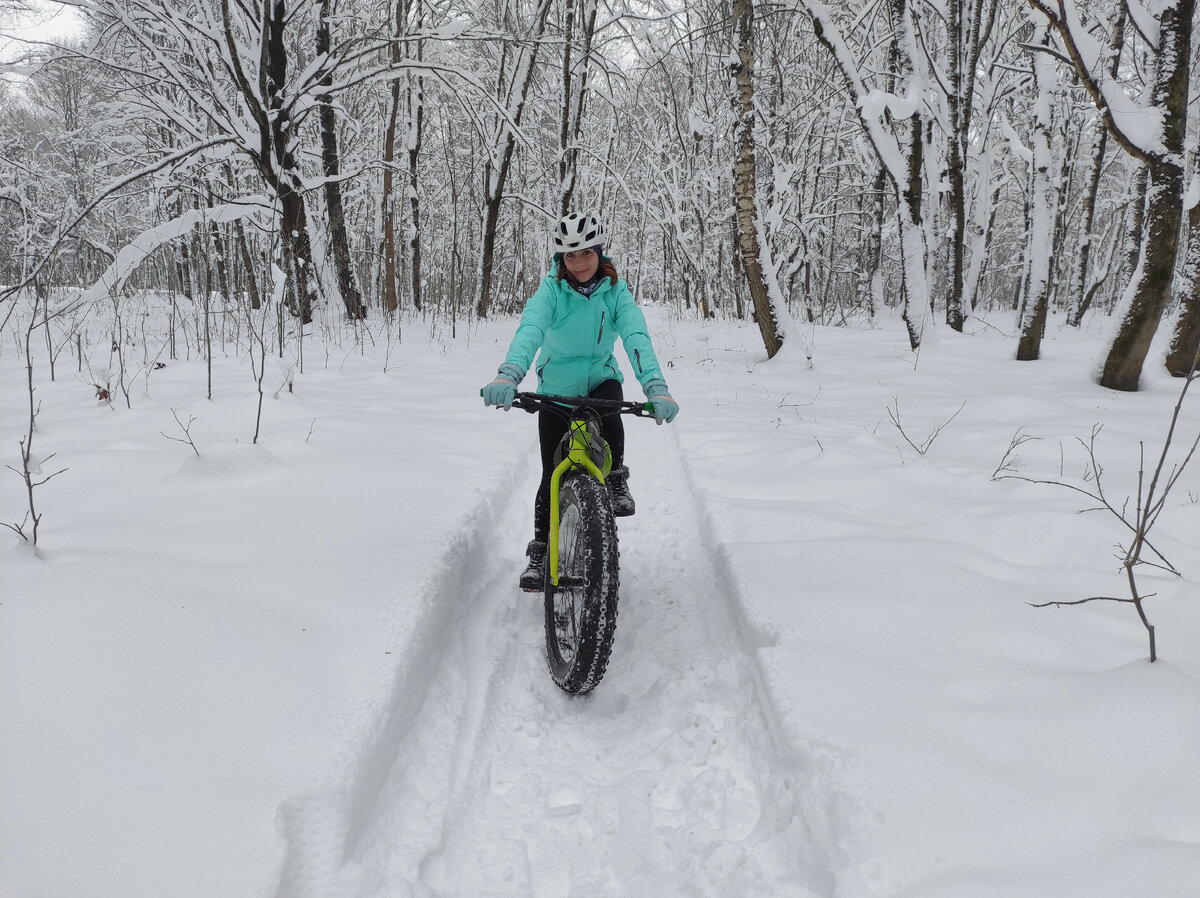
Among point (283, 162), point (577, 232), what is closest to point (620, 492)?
point (577, 232)

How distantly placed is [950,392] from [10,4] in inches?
556

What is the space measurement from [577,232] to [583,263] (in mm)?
A: 190

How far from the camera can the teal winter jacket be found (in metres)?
3.32

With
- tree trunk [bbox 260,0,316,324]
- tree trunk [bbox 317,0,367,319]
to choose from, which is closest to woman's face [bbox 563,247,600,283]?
tree trunk [bbox 260,0,316,324]

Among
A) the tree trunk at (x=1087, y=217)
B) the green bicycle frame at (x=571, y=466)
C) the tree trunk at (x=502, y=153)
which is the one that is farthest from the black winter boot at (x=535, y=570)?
the tree trunk at (x=1087, y=217)

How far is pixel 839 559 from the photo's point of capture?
3.38 m

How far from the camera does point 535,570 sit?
11.6 ft

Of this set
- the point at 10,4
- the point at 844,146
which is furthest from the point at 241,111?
the point at 844,146

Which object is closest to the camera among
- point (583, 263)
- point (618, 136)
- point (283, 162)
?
point (583, 263)

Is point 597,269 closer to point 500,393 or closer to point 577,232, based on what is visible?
point 577,232

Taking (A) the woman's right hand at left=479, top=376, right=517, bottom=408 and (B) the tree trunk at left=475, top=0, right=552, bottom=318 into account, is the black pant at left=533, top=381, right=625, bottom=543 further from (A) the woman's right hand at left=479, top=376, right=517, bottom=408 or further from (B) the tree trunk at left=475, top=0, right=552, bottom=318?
(B) the tree trunk at left=475, top=0, right=552, bottom=318

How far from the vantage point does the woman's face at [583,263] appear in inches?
131

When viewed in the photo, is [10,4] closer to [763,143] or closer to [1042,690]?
[763,143]

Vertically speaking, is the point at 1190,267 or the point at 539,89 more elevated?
the point at 539,89
